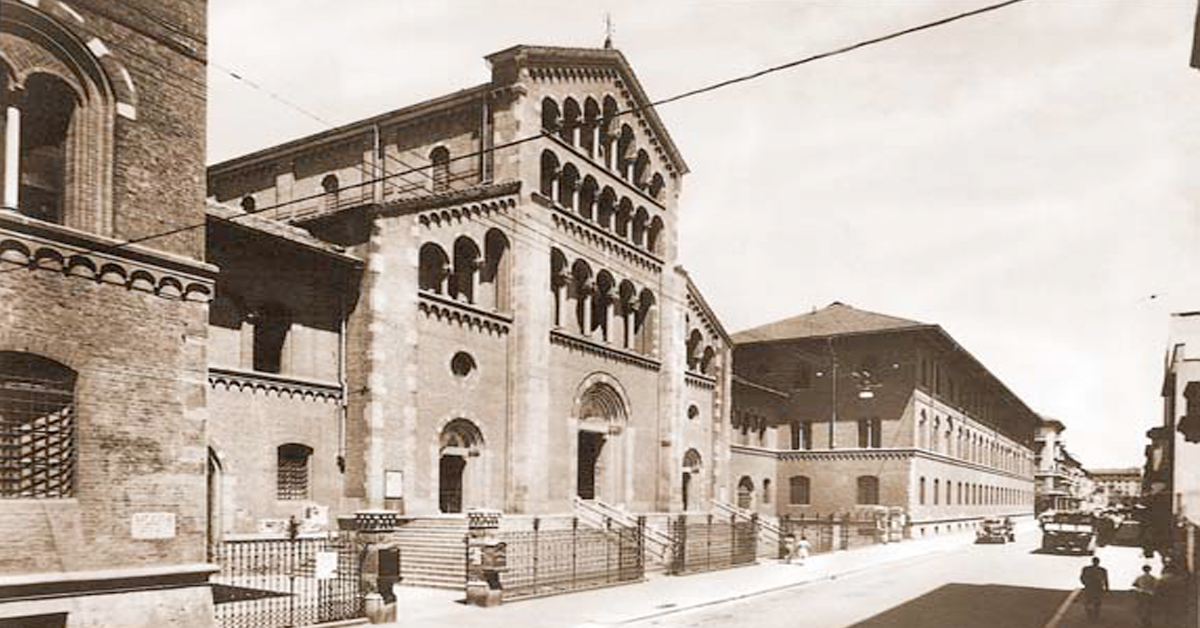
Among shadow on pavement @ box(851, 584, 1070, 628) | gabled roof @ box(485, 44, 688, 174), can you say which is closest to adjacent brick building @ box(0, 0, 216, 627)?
shadow on pavement @ box(851, 584, 1070, 628)

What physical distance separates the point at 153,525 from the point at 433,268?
622 inches

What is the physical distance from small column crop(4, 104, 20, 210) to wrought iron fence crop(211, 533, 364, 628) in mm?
6805

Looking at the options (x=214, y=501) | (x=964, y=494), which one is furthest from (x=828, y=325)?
(x=214, y=501)

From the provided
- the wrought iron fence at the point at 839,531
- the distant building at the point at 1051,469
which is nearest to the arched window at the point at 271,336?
the wrought iron fence at the point at 839,531

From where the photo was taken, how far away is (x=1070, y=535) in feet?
135

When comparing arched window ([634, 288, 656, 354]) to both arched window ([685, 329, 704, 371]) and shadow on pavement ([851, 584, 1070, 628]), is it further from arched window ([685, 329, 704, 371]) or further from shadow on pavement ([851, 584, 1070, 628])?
shadow on pavement ([851, 584, 1070, 628])

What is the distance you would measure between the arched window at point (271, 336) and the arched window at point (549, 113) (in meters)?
11.8

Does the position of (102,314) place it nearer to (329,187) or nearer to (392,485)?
(392,485)

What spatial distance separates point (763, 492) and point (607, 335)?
69.0 ft

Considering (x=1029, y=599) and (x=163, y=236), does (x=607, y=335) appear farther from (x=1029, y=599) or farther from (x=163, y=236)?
(x=163, y=236)

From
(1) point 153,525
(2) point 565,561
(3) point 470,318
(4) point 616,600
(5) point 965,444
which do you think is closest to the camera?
(1) point 153,525

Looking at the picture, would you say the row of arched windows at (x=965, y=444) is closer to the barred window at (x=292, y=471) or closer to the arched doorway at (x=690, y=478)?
the arched doorway at (x=690, y=478)

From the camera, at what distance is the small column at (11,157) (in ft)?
41.7

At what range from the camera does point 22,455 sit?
41.7 feet
